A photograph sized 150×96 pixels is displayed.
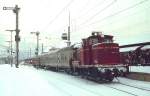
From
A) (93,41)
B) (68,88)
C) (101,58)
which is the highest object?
(93,41)

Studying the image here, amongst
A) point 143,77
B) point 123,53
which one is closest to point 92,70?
point 143,77

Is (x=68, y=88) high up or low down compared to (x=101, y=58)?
down

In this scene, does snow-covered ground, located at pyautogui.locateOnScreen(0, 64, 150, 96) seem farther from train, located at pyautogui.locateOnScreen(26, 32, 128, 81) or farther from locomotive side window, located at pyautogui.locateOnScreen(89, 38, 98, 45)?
locomotive side window, located at pyautogui.locateOnScreen(89, 38, 98, 45)

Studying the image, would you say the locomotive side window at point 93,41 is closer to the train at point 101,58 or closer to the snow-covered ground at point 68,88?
the train at point 101,58

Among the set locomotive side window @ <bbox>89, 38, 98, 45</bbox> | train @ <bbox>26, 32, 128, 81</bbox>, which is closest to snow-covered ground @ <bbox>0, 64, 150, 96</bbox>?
train @ <bbox>26, 32, 128, 81</bbox>

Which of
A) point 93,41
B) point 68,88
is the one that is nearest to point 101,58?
point 93,41

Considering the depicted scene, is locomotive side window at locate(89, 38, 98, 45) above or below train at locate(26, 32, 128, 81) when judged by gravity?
above

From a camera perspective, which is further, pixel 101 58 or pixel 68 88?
pixel 101 58

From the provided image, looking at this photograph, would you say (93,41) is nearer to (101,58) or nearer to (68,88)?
(101,58)

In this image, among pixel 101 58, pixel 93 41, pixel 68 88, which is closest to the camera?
pixel 68 88

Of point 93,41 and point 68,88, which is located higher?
point 93,41

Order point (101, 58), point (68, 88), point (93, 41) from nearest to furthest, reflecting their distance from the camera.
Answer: point (68, 88), point (101, 58), point (93, 41)

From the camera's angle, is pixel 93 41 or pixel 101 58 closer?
pixel 101 58

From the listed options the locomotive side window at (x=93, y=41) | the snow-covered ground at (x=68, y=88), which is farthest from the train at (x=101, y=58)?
the snow-covered ground at (x=68, y=88)
